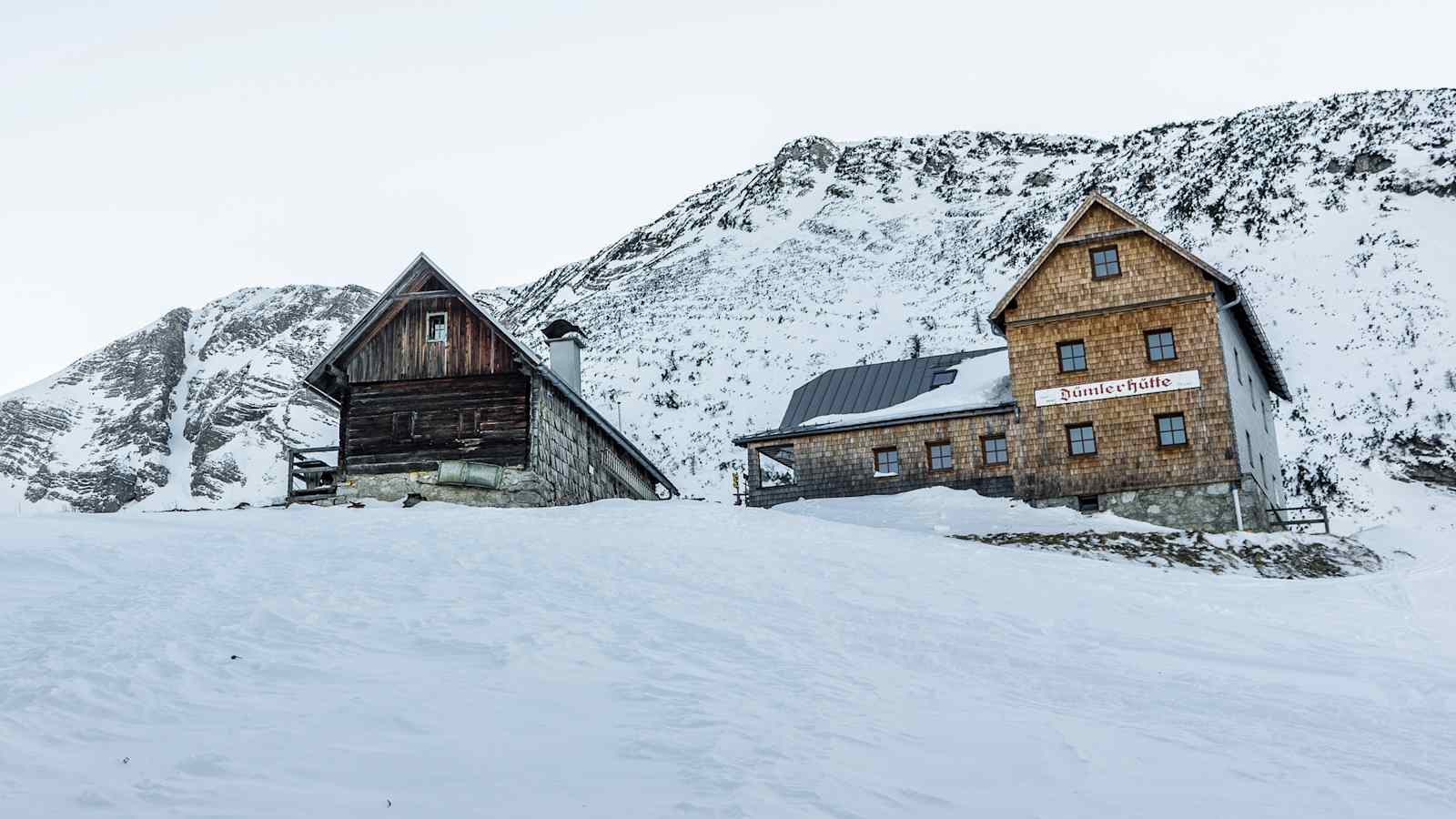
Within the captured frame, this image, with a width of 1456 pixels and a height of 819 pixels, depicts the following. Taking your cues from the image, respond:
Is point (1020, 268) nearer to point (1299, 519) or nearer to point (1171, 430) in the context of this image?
point (1299, 519)

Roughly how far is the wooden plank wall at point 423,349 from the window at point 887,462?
9588 millimetres

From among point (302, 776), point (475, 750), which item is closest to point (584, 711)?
point (475, 750)

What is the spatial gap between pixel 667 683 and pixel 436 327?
21.4 m

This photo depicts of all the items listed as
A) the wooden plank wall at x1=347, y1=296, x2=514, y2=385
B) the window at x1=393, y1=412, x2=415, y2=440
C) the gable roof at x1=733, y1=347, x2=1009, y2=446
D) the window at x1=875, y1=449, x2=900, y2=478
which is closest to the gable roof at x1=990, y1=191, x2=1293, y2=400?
the gable roof at x1=733, y1=347, x2=1009, y2=446

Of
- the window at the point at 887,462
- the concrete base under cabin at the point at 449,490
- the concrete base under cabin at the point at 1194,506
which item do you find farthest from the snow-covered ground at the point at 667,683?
the window at the point at 887,462

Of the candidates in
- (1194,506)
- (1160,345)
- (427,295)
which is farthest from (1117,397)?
(427,295)

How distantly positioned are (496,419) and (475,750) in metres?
21.7

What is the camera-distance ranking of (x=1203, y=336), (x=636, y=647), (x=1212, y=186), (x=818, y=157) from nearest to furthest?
1. (x=636, y=647)
2. (x=1203, y=336)
3. (x=1212, y=186)
4. (x=818, y=157)

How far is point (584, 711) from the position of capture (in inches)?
309

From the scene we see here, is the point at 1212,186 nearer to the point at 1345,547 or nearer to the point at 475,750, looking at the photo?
the point at 1345,547

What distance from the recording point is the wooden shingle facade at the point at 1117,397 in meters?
27.0

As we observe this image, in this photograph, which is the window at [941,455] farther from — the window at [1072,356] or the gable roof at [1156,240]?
the window at [1072,356]

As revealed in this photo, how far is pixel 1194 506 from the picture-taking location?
26.8 metres

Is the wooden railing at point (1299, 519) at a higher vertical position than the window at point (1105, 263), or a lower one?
lower
